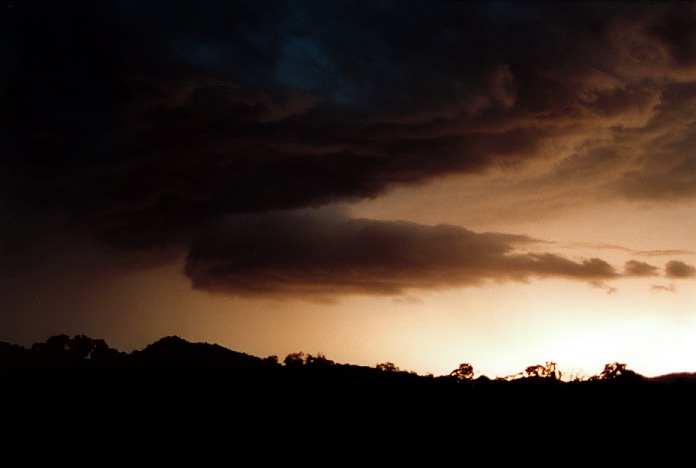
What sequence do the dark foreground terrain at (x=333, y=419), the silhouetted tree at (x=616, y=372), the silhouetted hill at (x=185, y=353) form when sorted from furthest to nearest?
the silhouetted hill at (x=185, y=353)
the silhouetted tree at (x=616, y=372)
the dark foreground terrain at (x=333, y=419)

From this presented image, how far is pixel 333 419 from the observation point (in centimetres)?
2328

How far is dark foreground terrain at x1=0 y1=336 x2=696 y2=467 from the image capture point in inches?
709

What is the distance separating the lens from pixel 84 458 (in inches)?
733

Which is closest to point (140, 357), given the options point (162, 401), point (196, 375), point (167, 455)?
point (196, 375)

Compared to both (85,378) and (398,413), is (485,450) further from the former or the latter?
(85,378)

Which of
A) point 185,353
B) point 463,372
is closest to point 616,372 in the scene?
point 463,372

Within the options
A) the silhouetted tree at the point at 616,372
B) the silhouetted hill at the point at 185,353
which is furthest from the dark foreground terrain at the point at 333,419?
the silhouetted hill at the point at 185,353

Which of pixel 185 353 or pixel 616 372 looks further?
pixel 185 353

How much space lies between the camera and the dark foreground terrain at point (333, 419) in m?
18.0

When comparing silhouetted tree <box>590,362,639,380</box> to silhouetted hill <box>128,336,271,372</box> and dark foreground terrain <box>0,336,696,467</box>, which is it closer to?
dark foreground terrain <box>0,336,696,467</box>

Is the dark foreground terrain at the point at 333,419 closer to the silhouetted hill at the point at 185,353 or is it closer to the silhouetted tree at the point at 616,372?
the silhouetted tree at the point at 616,372

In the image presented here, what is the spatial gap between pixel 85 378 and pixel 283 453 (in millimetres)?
14442

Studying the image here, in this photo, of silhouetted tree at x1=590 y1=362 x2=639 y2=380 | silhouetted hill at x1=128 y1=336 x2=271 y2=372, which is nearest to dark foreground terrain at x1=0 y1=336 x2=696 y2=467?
silhouetted tree at x1=590 y1=362 x2=639 y2=380

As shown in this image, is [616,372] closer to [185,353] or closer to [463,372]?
[463,372]
